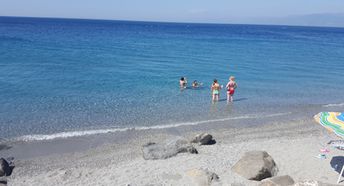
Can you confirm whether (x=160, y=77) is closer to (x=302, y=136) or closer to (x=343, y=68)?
(x=302, y=136)

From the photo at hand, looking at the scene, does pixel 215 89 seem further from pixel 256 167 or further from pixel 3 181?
pixel 3 181

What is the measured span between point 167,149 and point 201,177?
2226mm

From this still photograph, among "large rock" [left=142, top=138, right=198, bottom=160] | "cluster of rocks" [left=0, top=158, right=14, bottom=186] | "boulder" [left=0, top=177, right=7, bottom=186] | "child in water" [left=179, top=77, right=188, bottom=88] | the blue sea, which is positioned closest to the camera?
"boulder" [left=0, top=177, right=7, bottom=186]

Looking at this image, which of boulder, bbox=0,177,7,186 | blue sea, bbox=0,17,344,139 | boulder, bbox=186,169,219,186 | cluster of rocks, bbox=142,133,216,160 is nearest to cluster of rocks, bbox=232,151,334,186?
boulder, bbox=186,169,219,186

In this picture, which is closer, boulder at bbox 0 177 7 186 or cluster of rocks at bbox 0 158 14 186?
boulder at bbox 0 177 7 186

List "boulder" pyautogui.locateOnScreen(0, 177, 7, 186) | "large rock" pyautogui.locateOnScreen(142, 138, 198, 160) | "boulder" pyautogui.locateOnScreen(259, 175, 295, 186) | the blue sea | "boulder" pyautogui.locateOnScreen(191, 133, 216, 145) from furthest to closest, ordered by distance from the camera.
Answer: the blue sea < "boulder" pyautogui.locateOnScreen(191, 133, 216, 145) < "large rock" pyautogui.locateOnScreen(142, 138, 198, 160) < "boulder" pyautogui.locateOnScreen(0, 177, 7, 186) < "boulder" pyautogui.locateOnScreen(259, 175, 295, 186)

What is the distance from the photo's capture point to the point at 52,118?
595 inches

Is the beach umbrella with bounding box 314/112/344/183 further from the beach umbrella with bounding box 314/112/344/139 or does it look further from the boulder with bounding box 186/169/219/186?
the boulder with bounding box 186/169/219/186

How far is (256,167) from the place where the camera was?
9.53 meters

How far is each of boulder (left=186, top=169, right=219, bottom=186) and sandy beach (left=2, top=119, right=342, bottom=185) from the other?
0.12 meters

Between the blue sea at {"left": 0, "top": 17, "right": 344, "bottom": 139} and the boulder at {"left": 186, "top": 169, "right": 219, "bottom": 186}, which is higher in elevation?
the boulder at {"left": 186, "top": 169, "right": 219, "bottom": 186}

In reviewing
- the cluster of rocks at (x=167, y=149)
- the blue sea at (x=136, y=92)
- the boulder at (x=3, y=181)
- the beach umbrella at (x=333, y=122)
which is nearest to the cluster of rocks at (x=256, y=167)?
the beach umbrella at (x=333, y=122)

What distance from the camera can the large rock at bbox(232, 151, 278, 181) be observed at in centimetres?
941

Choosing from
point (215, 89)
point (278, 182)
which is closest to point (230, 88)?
point (215, 89)
